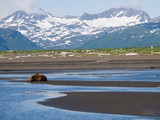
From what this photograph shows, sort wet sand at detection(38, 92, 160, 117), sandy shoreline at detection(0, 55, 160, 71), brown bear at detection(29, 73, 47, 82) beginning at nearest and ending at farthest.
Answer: wet sand at detection(38, 92, 160, 117)
brown bear at detection(29, 73, 47, 82)
sandy shoreline at detection(0, 55, 160, 71)

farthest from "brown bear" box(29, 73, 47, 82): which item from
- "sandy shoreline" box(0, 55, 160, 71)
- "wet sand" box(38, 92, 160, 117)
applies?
"sandy shoreline" box(0, 55, 160, 71)

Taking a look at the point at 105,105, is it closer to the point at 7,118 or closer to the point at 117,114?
the point at 117,114

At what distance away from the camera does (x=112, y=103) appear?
93.0 ft

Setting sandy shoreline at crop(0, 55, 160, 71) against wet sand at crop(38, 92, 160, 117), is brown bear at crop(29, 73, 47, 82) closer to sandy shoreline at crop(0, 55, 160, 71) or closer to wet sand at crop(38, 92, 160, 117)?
wet sand at crop(38, 92, 160, 117)

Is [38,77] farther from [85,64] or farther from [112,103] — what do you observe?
[85,64]

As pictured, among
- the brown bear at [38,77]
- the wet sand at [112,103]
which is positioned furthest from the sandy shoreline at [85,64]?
the wet sand at [112,103]

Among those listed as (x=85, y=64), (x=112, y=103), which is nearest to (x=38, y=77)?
(x=112, y=103)

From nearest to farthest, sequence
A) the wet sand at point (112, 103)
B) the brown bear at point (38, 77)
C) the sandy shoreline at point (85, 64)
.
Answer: the wet sand at point (112, 103) → the brown bear at point (38, 77) → the sandy shoreline at point (85, 64)

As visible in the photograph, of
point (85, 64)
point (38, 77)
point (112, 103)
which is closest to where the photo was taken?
point (112, 103)

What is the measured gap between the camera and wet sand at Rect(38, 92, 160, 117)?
2530 centimetres

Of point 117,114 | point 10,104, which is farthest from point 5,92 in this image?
point 117,114

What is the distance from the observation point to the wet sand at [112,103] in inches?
996

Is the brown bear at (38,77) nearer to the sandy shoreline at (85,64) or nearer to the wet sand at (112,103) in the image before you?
the wet sand at (112,103)

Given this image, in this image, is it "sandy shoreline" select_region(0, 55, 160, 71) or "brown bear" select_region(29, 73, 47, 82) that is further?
"sandy shoreline" select_region(0, 55, 160, 71)
